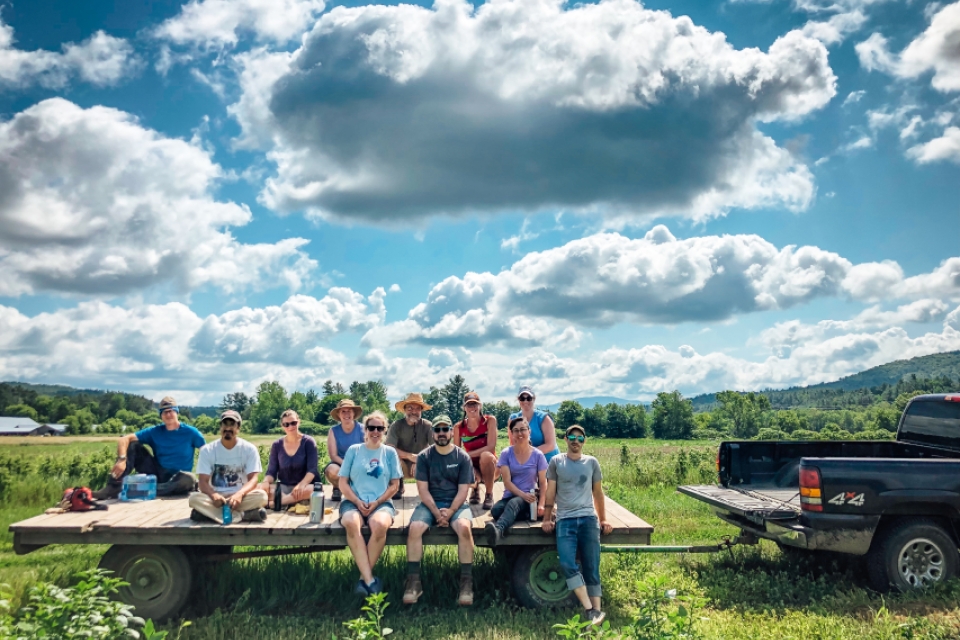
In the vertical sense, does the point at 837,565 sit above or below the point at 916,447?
below

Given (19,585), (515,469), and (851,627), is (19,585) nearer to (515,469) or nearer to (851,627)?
(515,469)

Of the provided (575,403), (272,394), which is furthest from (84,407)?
(575,403)

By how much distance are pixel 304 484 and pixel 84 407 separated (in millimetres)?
176123

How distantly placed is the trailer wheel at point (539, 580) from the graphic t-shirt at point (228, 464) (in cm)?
328

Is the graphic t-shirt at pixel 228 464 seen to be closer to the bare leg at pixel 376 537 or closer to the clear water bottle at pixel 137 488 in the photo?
the clear water bottle at pixel 137 488

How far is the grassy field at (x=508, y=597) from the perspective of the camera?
21.3 feet

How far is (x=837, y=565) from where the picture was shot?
8.68 m

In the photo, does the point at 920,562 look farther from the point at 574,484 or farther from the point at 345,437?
the point at 345,437

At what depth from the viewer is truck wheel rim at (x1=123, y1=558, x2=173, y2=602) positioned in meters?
7.27

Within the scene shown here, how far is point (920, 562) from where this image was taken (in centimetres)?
762

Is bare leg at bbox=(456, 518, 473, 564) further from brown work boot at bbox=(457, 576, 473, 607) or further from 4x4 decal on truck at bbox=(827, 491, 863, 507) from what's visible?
4x4 decal on truck at bbox=(827, 491, 863, 507)

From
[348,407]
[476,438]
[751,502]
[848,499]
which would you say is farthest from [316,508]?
[848,499]

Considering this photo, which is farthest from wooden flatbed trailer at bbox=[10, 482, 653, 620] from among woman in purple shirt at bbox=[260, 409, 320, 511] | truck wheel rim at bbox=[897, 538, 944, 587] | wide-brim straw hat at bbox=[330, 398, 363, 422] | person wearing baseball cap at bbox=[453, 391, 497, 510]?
truck wheel rim at bbox=[897, 538, 944, 587]

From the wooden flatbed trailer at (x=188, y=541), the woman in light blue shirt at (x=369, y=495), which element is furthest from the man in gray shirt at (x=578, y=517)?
the woman in light blue shirt at (x=369, y=495)
